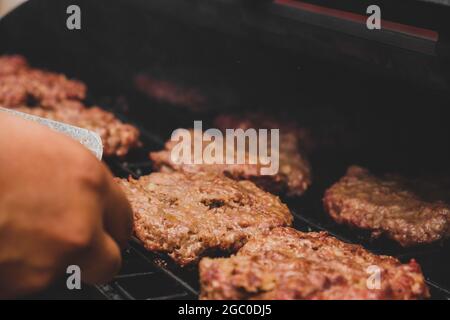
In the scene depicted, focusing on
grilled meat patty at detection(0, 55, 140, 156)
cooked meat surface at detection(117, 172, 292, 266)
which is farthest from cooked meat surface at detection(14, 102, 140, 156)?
cooked meat surface at detection(117, 172, 292, 266)

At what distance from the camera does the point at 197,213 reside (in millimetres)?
3338

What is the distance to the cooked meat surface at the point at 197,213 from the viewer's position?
3135mm

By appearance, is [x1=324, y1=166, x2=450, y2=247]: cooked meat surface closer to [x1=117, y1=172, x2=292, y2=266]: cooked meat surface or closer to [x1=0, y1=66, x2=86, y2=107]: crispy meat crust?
[x1=117, y1=172, x2=292, y2=266]: cooked meat surface

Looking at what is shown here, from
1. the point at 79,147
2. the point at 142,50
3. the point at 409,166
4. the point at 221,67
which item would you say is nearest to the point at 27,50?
the point at 142,50

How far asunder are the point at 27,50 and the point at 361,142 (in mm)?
3002

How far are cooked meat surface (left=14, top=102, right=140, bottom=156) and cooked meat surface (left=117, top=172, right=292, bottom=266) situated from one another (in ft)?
2.82

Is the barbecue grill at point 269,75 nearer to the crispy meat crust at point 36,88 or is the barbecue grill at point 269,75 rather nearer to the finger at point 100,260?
the finger at point 100,260

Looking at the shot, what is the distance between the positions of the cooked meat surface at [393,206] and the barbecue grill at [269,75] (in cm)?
8

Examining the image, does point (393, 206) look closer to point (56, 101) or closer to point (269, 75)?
point (269, 75)

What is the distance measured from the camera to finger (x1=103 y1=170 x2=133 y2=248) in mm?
2471

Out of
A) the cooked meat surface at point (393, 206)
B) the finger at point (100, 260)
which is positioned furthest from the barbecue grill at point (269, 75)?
the finger at point (100, 260)

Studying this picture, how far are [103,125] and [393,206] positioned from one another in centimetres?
205

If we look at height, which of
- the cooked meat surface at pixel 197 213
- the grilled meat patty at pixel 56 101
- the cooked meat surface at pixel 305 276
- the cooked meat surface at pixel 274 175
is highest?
the grilled meat patty at pixel 56 101

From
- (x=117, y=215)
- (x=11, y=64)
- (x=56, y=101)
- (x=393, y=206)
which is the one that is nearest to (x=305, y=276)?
(x=117, y=215)
